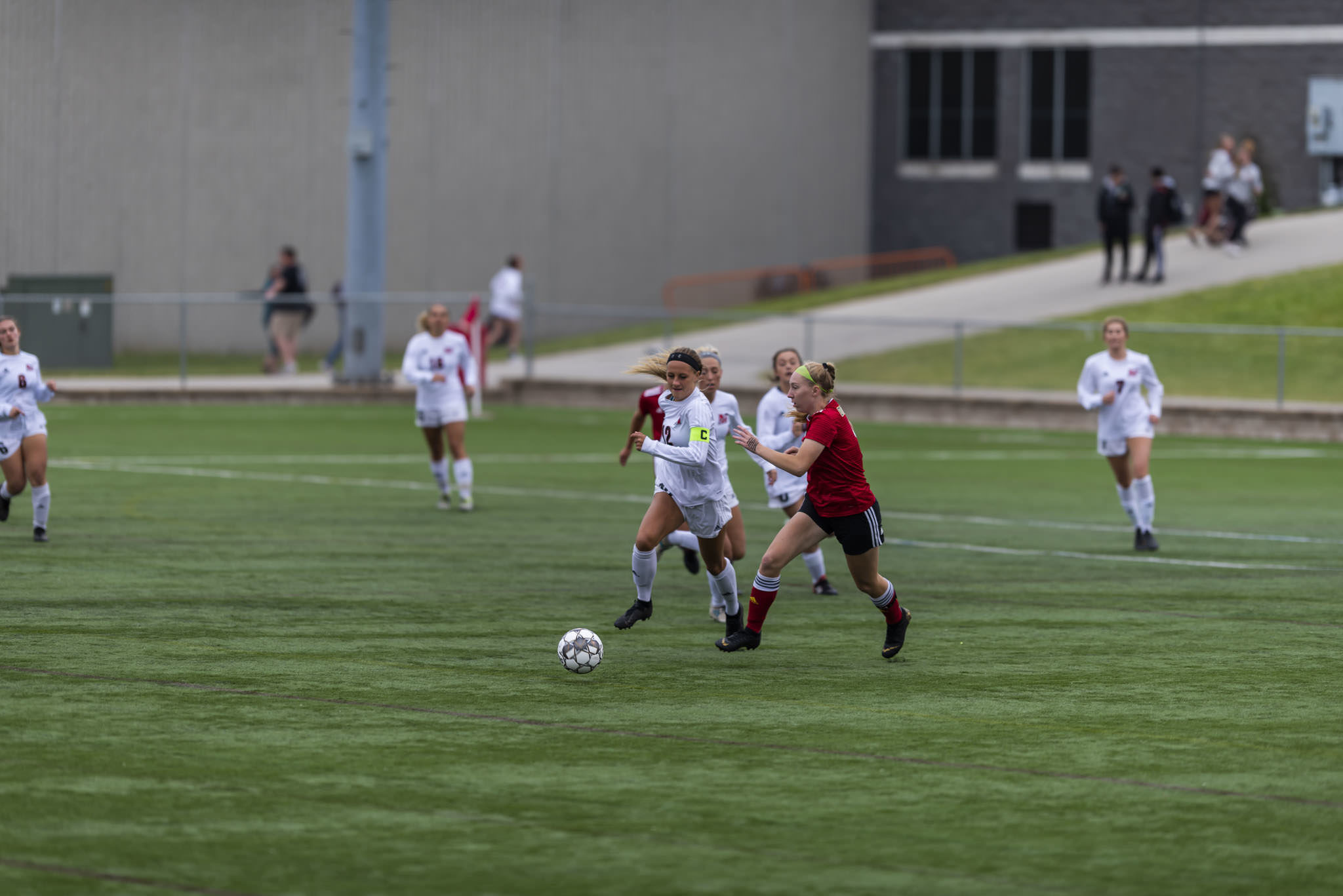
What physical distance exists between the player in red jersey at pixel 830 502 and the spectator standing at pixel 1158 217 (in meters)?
27.3

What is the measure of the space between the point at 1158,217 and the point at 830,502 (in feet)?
94.1

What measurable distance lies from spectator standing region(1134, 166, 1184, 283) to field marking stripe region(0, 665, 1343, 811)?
29674 millimetres

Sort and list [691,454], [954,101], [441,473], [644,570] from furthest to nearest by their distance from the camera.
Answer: [954,101] → [441,473] → [644,570] → [691,454]

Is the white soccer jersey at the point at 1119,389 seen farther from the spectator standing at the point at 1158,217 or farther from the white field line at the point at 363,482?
the spectator standing at the point at 1158,217

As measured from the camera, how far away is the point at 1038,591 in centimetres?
1420

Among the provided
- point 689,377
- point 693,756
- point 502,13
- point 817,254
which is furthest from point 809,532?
point 817,254

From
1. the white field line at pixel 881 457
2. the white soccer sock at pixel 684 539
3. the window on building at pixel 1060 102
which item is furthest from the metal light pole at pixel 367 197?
the window on building at pixel 1060 102

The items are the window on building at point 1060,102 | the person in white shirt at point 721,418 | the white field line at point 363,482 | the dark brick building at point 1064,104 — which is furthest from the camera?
the window on building at point 1060,102

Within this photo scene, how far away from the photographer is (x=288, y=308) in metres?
35.2

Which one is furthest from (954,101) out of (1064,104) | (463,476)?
(463,476)

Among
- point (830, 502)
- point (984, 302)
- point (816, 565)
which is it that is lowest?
point (816, 565)

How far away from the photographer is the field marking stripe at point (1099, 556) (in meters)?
15.6

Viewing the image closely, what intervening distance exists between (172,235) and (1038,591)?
28.1m

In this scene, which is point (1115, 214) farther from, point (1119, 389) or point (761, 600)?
point (761, 600)
